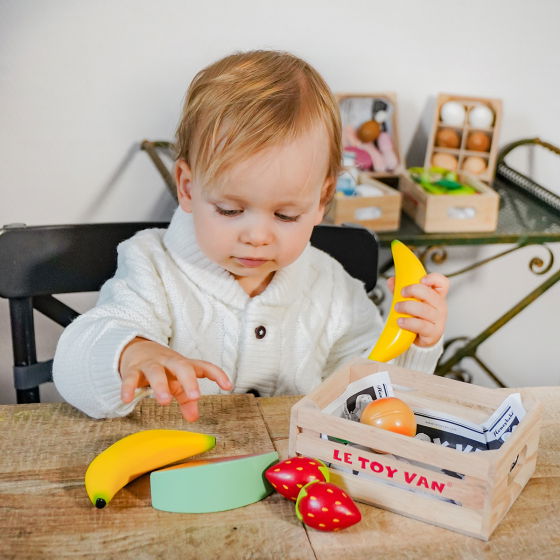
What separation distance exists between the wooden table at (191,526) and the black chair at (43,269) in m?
0.36

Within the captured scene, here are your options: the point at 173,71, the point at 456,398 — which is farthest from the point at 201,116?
the point at 173,71

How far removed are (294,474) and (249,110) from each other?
465mm

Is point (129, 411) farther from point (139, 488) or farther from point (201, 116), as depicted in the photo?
point (201, 116)

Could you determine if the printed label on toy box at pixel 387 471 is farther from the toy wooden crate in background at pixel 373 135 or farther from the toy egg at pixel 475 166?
the toy egg at pixel 475 166

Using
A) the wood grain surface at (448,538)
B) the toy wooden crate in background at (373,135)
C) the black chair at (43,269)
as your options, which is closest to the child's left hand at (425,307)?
the wood grain surface at (448,538)

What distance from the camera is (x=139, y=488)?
2.65 feet

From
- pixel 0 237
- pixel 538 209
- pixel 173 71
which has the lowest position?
pixel 538 209

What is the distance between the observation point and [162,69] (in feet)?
5.99

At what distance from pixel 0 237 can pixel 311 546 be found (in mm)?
699

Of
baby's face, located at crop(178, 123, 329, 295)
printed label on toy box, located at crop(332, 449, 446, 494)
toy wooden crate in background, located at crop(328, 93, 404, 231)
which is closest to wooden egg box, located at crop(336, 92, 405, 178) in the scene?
toy wooden crate in background, located at crop(328, 93, 404, 231)

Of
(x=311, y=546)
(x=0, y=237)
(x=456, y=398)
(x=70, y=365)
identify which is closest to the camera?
(x=311, y=546)

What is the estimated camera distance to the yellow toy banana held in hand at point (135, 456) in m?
0.77

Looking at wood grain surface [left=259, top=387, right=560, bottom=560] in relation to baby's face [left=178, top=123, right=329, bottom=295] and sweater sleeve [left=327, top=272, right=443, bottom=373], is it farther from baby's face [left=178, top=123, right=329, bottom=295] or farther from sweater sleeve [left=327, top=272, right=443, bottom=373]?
sweater sleeve [left=327, top=272, right=443, bottom=373]

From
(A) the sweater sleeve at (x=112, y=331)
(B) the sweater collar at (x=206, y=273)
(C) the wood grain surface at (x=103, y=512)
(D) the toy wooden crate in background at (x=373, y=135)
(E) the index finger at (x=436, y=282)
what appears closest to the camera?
(C) the wood grain surface at (x=103, y=512)
